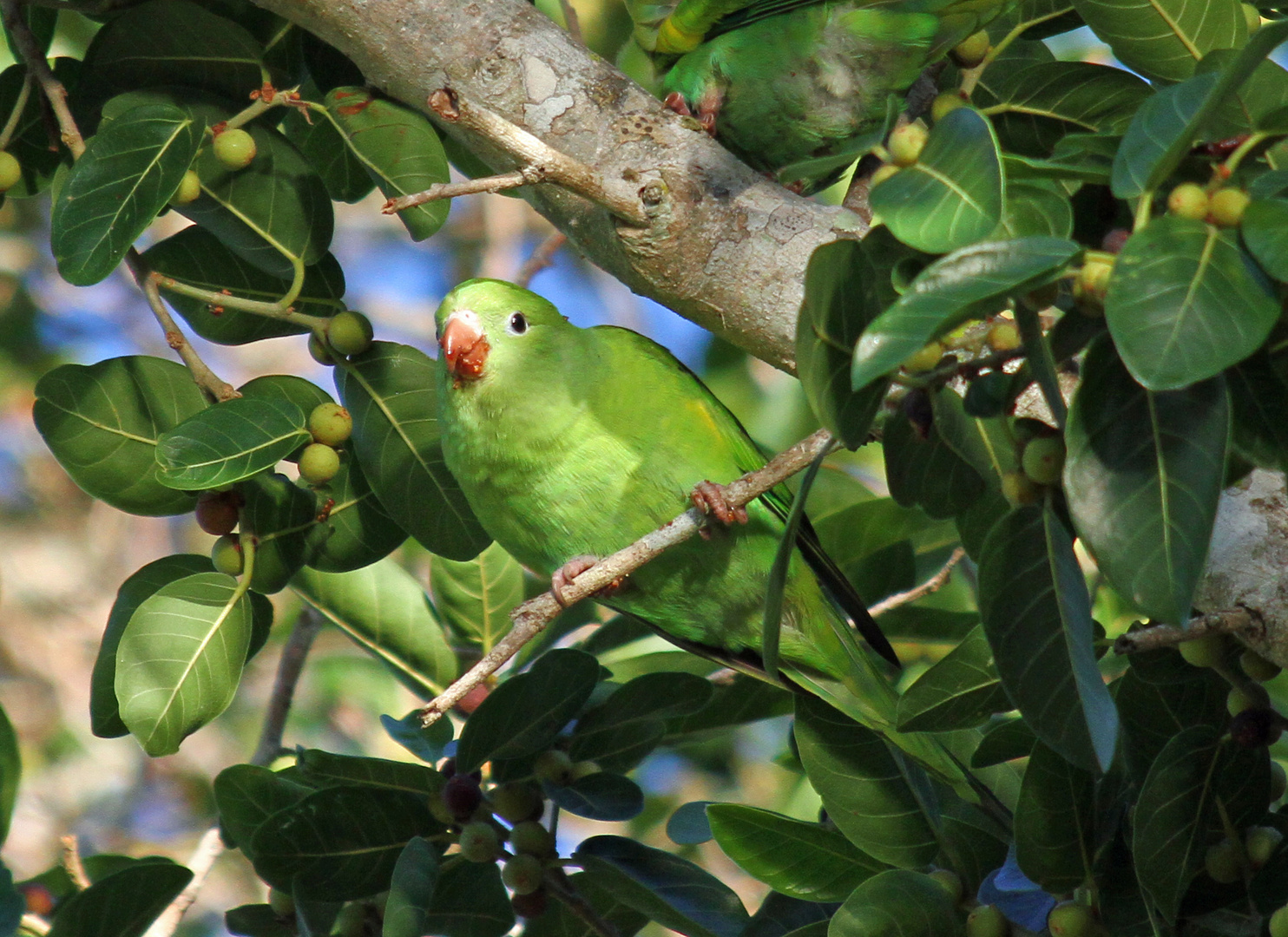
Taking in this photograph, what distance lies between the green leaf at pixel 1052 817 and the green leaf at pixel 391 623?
1.34m

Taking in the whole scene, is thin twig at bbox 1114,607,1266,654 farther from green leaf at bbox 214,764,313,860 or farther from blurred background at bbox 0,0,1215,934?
blurred background at bbox 0,0,1215,934

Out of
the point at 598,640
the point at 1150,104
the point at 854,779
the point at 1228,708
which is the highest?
the point at 1150,104

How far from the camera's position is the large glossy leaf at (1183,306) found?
903 millimetres

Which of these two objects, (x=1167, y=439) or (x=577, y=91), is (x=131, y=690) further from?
(x=1167, y=439)

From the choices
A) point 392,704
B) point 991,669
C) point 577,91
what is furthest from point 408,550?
point 991,669

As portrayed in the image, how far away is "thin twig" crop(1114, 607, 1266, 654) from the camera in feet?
4.31

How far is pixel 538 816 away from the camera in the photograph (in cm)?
196

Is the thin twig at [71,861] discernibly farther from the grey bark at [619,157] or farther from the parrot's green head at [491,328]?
the grey bark at [619,157]

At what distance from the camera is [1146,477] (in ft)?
3.34

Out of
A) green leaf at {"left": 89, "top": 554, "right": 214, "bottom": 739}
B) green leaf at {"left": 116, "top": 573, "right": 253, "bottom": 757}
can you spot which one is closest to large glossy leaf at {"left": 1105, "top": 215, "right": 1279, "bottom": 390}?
green leaf at {"left": 116, "top": 573, "right": 253, "bottom": 757}

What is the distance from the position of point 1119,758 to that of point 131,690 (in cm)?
143

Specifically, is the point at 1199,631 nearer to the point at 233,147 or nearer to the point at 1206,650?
the point at 1206,650

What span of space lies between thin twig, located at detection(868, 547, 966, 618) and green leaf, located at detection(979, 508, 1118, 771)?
1.08 meters

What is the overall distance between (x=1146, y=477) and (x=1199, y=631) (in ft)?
1.27
